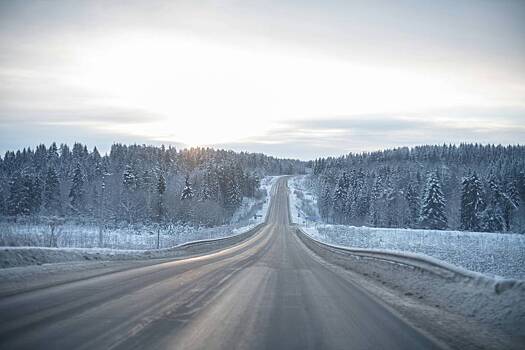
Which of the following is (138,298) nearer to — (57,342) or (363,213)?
(57,342)

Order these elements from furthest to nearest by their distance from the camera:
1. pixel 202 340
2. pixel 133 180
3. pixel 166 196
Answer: pixel 133 180 → pixel 166 196 → pixel 202 340

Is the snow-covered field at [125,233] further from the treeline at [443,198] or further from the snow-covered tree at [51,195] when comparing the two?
the treeline at [443,198]

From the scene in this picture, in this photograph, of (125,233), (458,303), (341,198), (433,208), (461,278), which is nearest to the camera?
(458,303)

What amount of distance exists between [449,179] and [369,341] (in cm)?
12273

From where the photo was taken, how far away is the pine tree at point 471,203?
66.7 m

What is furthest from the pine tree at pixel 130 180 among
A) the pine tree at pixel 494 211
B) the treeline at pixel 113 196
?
the pine tree at pixel 494 211

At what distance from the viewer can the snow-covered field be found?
75.8 feet

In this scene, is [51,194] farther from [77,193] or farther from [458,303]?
[458,303]

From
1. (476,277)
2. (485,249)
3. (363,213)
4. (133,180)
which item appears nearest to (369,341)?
(476,277)

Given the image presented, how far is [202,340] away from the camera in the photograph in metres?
5.86

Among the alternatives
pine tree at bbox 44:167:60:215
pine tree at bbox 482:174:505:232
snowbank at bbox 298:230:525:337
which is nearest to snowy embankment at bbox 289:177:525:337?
snowbank at bbox 298:230:525:337

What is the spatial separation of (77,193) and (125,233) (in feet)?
133

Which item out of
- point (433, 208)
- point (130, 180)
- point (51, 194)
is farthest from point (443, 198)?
point (51, 194)

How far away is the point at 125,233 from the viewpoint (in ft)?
193
